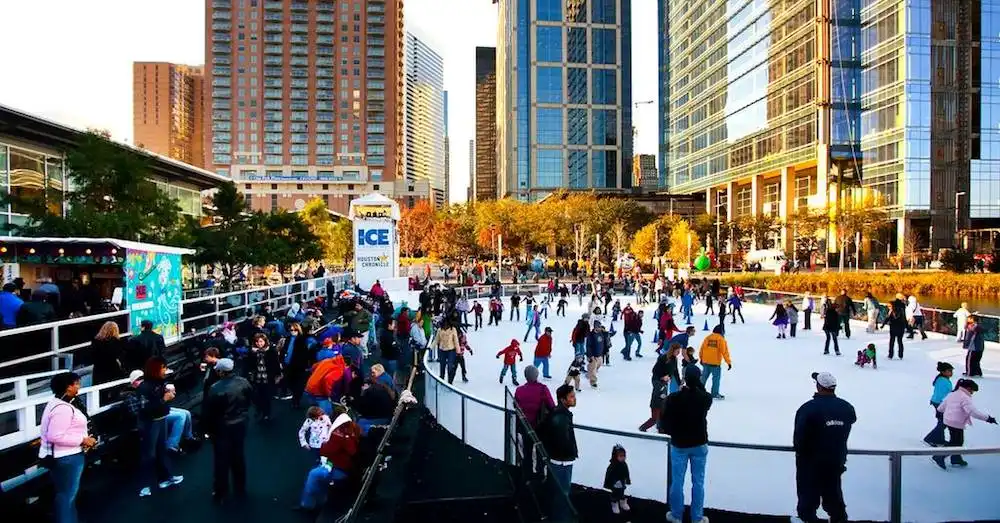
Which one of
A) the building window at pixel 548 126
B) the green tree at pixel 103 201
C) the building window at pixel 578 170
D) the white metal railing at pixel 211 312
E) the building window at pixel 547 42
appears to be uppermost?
the building window at pixel 547 42

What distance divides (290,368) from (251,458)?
2.22m

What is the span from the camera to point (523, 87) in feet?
336

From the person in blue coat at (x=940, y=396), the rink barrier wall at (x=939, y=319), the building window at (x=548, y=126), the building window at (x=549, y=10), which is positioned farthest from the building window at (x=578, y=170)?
the person in blue coat at (x=940, y=396)

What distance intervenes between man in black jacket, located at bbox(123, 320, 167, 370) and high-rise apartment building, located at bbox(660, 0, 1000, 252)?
200 ft

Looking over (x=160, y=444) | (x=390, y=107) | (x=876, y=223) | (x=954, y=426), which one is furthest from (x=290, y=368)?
(x=390, y=107)

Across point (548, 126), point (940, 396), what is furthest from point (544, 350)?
Result: point (548, 126)

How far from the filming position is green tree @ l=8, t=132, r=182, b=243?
18.4 m

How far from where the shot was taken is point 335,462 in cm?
579

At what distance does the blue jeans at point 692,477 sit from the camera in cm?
568

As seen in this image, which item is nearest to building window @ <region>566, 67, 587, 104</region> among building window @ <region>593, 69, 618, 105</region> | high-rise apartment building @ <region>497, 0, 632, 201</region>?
high-rise apartment building @ <region>497, 0, 632, 201</region>

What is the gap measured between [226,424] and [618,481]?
3787mm

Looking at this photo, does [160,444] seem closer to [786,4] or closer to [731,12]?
[786,4]

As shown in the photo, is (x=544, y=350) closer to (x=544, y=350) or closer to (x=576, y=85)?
(x=544, y=350)

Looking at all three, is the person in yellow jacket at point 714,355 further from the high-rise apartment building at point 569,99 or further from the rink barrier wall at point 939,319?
the high-rise apartment building at point 569,99
